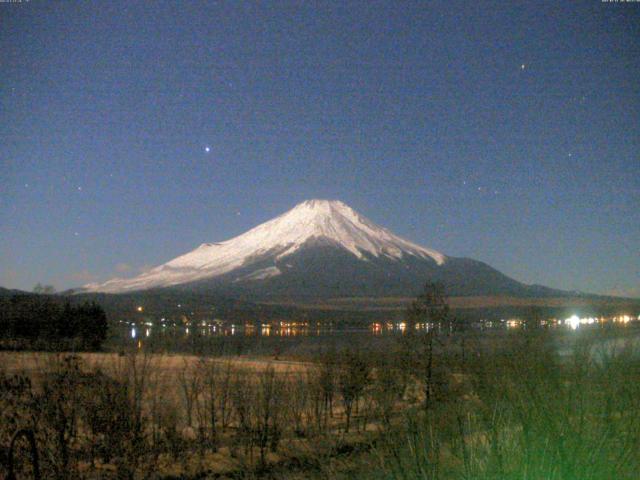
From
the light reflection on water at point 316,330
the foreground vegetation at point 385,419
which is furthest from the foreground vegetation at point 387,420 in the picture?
the light reflection on water at point 316,330

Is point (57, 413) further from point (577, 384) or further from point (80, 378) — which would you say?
point (577, 384)

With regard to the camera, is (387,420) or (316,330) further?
(316,330)

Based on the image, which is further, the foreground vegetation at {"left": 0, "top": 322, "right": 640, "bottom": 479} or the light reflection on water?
the light reflection on water

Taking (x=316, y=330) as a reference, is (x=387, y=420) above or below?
above

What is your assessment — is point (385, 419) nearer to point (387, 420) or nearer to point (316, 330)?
point (387, 420)

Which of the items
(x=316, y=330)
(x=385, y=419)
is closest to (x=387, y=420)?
(x=385, y=419)

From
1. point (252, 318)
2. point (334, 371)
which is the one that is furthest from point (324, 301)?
point (334, 371)

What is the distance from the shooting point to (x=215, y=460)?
44.3 feet

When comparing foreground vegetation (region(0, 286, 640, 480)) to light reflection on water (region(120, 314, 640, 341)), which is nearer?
foreground vegetation (region(0, 286, 640, 480))

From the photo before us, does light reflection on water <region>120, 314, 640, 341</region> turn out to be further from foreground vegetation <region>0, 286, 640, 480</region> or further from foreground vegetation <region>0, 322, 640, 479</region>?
foreground vegetation <region>0, 322, 640, 479</region>

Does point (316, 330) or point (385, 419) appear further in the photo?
point (316, 330)

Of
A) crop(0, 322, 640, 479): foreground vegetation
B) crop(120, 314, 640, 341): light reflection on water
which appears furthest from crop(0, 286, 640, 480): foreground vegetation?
crop(120, 314, 640, 341): light reflection on water

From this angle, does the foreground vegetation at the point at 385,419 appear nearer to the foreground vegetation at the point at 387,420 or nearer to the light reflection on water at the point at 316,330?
the foreground vegetation at the point at 387,420

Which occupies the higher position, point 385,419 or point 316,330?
point 385,419
